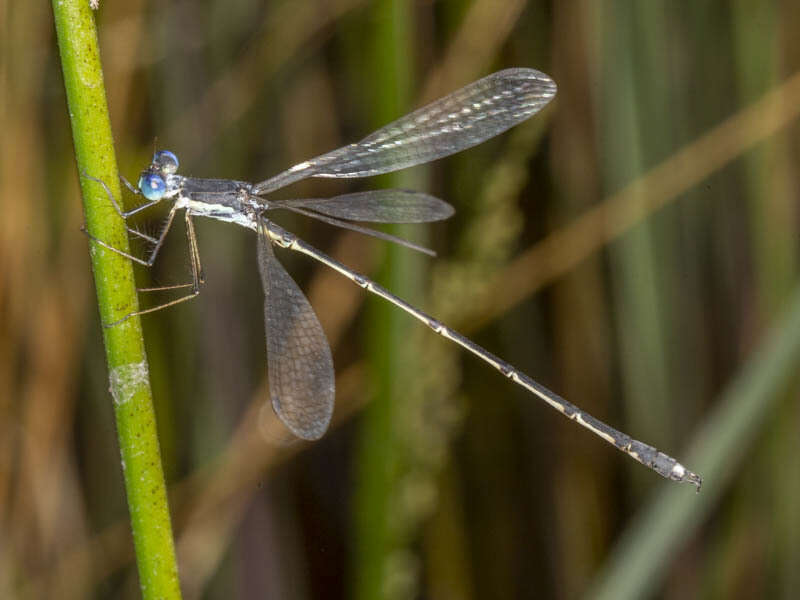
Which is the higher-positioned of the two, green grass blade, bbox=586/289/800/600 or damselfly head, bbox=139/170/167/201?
damselfly head, bbox=139/170/167/201

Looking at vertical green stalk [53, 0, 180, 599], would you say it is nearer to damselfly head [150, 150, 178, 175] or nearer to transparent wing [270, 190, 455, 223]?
damselfly head [150, 150, 178, 175]

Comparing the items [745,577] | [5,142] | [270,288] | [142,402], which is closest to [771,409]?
[745,577]

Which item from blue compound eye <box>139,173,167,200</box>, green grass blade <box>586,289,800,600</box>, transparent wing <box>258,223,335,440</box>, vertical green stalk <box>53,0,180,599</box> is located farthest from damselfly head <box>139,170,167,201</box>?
green grass blade <box>586,289,800,600</box>

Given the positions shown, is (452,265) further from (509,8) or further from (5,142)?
(5,142)

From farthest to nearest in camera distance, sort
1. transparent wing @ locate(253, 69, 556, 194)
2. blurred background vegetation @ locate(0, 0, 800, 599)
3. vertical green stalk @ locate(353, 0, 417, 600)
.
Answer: blurred background vegetation @ locate(0, 0, 800, 599), transparent wing @ locate(253, 69, 556, 194), vertical green stalk @ locate(353, 0, 417, 600)

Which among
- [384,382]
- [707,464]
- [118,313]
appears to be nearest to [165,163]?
[384,382]

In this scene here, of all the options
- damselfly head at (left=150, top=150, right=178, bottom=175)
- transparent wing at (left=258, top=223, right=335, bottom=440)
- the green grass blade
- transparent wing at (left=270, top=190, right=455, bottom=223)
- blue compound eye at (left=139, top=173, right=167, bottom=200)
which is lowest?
the green grass blade

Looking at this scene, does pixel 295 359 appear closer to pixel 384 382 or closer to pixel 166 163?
pixel 384 382

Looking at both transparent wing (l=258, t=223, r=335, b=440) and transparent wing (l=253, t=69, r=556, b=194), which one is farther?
transparent wing (l=253, t=69, r=556, b=194)
